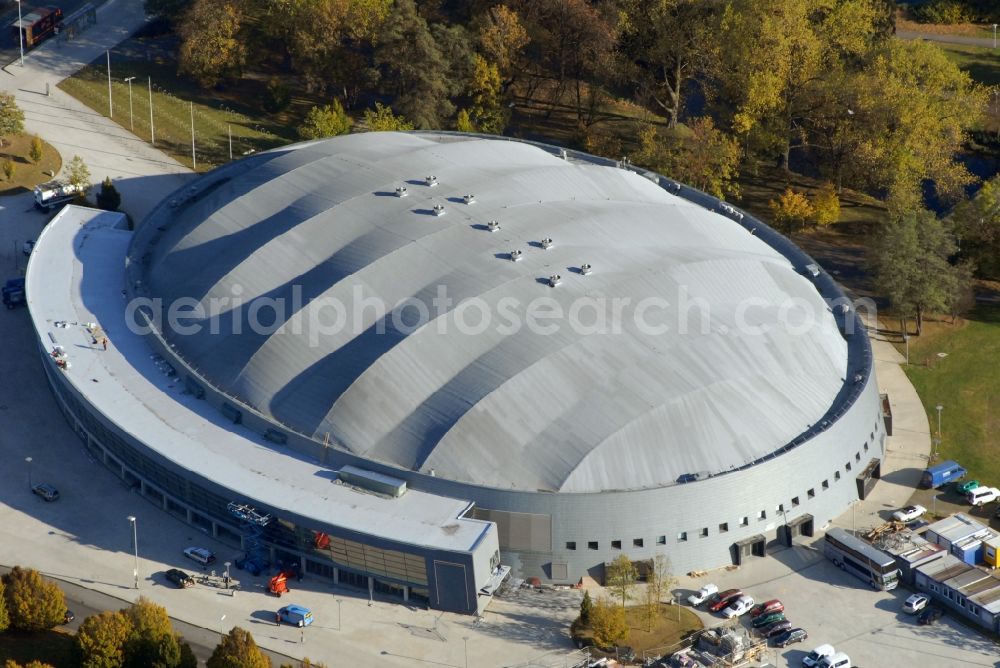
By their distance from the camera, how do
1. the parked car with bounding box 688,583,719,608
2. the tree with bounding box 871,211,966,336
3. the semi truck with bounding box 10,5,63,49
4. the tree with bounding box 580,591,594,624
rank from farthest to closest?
1. the semi truck with bounding box 10,5,63,49
2. the tree with bounding box 871,211,966,336
3. the parked car with bounding box 688,583,719,608
4. the tree with bounding box 580,591,594,624

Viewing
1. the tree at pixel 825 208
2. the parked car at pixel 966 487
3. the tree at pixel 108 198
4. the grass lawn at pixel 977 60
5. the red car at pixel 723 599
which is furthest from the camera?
the grass lawn at pixel 977 60

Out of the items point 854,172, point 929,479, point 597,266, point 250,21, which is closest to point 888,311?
point 854,172

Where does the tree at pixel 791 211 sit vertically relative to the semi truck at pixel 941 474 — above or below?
above

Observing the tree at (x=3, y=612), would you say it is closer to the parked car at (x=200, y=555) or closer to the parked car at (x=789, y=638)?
the parked car at (x=200, y=555)

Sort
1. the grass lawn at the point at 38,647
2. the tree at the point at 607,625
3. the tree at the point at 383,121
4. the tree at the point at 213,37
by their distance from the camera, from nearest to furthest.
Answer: the grass lawn at the point at 38,647
the tree at the point at 607,625
the tree at the point at 383,121
the tree at the point at 213,37

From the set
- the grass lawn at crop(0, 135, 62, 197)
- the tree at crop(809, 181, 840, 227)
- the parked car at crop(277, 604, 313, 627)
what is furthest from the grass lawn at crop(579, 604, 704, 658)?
the grass lawn at crop(0, 135, 62, 197)

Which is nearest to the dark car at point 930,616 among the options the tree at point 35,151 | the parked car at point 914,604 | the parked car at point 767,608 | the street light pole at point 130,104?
the parked car at point 914,604

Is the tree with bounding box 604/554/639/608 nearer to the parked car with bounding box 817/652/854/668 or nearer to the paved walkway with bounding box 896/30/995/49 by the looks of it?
the parked car with bounding box 817/652/854/668
